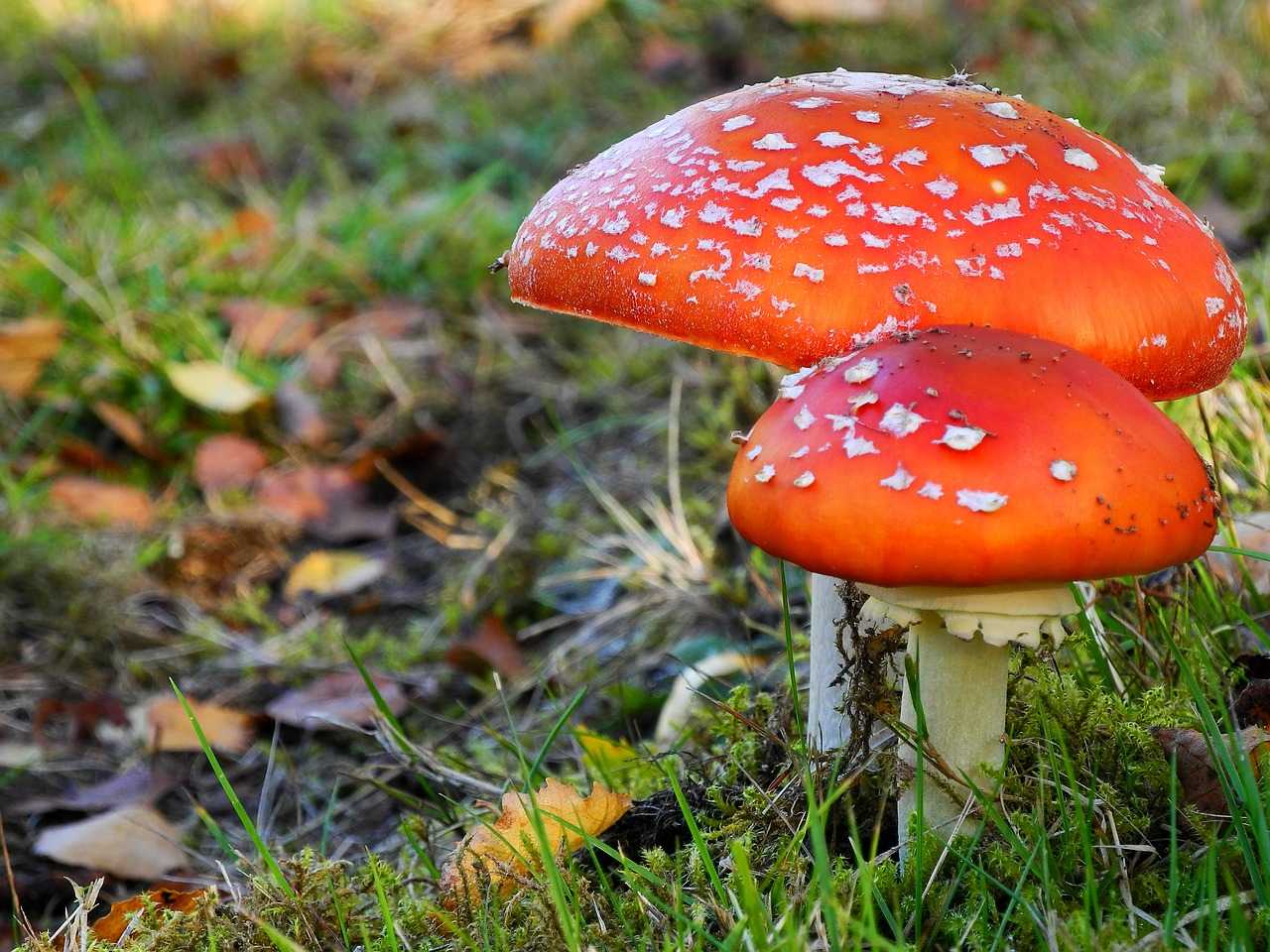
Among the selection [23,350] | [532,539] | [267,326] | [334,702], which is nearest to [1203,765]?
[334,702]

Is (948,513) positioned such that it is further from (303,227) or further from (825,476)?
(303,227)

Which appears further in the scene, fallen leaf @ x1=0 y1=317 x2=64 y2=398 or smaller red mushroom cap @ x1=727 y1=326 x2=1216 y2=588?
fallen leaf @ x1=0 y1=317 x2=64 y2=398

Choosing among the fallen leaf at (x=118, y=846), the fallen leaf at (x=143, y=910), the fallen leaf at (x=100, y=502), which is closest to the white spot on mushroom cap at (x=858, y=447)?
the fallen leaf at (x=143, y=910)

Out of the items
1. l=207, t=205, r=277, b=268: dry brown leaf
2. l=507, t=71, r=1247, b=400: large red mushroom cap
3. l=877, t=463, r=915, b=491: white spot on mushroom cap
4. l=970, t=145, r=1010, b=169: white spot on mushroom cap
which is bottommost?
l=207, t=205, r=277, b=268: dry brown leaf

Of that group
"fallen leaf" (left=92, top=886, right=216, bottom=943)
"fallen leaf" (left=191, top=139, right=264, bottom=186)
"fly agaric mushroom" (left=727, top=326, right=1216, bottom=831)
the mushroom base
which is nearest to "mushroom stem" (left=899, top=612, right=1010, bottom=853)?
the mushroom base

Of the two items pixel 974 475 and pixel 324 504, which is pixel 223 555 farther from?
pixel 974 475

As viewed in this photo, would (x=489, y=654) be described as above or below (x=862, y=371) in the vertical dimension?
below

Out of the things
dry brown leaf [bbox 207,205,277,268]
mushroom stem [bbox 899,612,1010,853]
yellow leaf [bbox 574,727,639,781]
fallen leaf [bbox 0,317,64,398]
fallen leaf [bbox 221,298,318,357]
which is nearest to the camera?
mushroom stem [bbox 899,612,1010,853]

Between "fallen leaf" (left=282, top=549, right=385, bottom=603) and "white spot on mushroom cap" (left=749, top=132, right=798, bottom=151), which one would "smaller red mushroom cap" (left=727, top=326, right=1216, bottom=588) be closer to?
"white spot on mushroom cap" (left=749, top=132, right=798, bottom=151)
